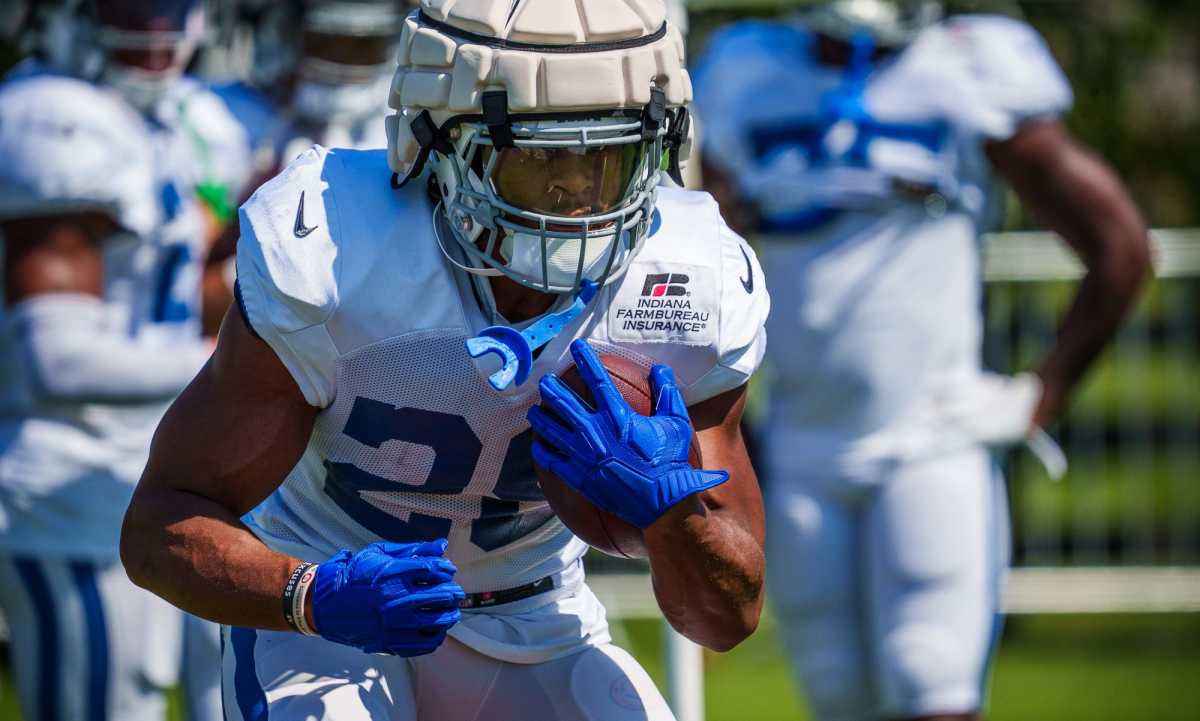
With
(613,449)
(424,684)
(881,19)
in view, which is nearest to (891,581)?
(881,19)

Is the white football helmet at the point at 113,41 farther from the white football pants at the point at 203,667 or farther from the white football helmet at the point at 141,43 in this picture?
the white football pants at the point at 203,667

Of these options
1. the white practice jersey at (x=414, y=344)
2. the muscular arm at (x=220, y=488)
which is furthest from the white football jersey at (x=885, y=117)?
the muscular arm at (x=220, y=488)

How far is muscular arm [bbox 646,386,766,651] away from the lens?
254 cm

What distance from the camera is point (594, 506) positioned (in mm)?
2568

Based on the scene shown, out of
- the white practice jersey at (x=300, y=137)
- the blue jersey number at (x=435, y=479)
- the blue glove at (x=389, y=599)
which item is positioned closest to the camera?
the blue glove at (x=389, y=599)

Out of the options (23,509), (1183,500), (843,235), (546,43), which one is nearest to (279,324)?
(546,43)

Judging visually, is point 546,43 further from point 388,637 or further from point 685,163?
point 388,637

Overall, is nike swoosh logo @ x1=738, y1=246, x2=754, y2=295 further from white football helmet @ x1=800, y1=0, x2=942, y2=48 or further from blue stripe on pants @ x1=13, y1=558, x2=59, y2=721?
blue stripe on pants @ x1=13, y1=558, x2=59, y2=721

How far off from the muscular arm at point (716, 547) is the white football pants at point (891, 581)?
1565mm

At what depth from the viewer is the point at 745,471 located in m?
2.75

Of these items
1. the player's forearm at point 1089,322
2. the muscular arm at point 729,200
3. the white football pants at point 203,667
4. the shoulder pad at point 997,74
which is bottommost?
the white football pants at point 203,667

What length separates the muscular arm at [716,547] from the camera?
254 cm

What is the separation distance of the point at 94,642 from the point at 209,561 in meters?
1.68

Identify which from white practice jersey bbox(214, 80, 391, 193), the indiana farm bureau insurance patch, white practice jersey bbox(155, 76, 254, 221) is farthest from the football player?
white practice jersey bbox(214, 80, 391, 193)
